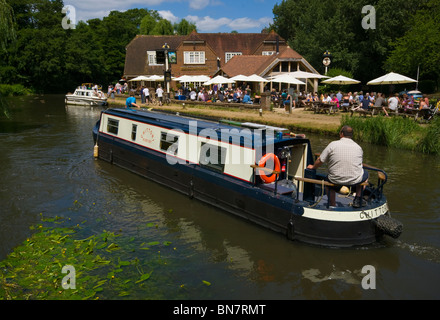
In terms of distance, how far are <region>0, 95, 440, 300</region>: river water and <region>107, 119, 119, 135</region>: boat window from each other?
57.4 inches

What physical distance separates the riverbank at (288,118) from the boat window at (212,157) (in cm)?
833

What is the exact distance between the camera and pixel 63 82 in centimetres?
6525

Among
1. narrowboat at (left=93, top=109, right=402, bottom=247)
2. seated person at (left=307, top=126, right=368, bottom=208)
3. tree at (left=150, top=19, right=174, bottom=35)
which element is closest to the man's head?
seated person at (left=307, top=126, right=368, bottom=208)

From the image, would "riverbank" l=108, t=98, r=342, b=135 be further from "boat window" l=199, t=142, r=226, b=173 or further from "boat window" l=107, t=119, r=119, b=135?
"boat window" l=199, t=142, r=226, b=173

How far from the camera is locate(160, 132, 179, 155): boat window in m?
12.7

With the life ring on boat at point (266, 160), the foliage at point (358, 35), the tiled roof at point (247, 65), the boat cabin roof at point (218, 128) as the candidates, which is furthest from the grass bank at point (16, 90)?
the life ring on boat at point (266, 160)

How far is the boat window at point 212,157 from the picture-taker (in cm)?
1100

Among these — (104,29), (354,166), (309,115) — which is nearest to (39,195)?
(354,166)

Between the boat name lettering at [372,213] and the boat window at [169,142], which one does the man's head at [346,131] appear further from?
the boat window at [169,142]

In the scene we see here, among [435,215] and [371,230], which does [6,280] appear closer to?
[371,230]

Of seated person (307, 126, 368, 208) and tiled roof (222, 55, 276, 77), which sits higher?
tiled roof (222, 55, 276, 77)

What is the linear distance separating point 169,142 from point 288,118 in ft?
44.3

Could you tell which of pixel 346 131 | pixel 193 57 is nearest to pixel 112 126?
pixel 346 131

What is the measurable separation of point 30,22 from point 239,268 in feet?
224
